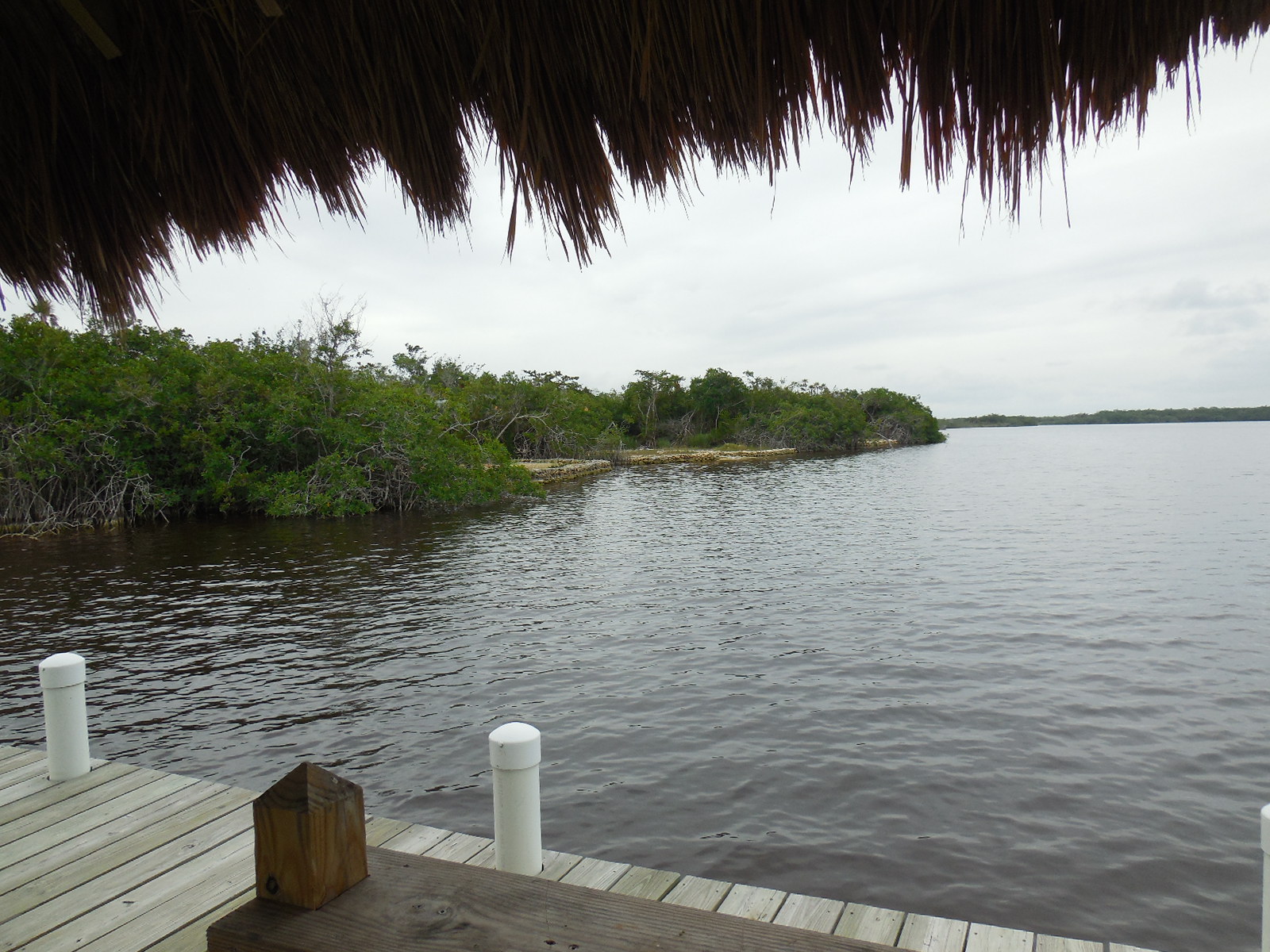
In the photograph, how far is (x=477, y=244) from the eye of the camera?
2.99 meters

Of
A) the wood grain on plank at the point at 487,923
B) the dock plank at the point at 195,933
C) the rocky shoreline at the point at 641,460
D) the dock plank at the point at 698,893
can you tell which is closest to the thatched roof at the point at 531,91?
the wood grain on plank at the point at 487,923

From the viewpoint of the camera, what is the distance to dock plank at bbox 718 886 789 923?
10.9ft

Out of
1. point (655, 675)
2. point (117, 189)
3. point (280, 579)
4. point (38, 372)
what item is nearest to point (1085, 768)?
point (655, 675)

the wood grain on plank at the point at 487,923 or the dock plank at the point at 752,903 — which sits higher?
the wood grain on plank at the point at 487,923

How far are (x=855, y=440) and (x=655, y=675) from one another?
212ft

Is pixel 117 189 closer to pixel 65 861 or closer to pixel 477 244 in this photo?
pixel 477 244

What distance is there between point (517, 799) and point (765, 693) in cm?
499

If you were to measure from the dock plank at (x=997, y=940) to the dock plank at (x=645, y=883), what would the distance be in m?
1.26

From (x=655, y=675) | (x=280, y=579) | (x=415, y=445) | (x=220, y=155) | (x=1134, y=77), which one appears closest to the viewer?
(x=1134, y=77)

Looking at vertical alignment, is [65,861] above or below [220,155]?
below

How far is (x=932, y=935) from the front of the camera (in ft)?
10.5

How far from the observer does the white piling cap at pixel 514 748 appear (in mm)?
3561

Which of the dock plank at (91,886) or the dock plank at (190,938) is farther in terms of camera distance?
the dock plank at (91,886)

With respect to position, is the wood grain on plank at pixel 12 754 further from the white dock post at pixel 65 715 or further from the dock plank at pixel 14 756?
the white dock post at pixel 65 715
